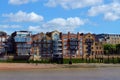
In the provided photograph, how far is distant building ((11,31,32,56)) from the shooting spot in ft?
456

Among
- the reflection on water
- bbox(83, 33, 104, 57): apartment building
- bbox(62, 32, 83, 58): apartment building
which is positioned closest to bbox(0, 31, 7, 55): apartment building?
bbox(62, 32, 83, 58): apartment building

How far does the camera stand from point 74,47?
497ft

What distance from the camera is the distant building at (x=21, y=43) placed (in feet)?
456

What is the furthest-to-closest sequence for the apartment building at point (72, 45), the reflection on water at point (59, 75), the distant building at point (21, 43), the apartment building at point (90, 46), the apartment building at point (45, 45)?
A: 1. the apartment building at point (90, 46)
2. the apartment building at point (72, 45)
3. the apartment building at point (45, 45)
4. the distant building at point (21, 43)
5. the reflection on water at point (59, 75)

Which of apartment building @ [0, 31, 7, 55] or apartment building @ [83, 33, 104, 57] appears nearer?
apartment building @ [0, 31, 7, 55]

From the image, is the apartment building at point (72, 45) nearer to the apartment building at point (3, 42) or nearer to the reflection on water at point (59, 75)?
the apartment building at point (3, 42)

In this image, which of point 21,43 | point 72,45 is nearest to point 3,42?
point 21,43

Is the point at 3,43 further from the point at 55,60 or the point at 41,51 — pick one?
the point at 55,60

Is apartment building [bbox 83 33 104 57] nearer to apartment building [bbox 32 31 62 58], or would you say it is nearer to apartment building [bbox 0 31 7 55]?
apartment building [bbox 32 31 62 58]

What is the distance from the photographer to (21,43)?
461 feet

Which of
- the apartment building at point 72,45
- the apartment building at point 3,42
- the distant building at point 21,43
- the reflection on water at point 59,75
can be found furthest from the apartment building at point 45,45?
the reflection on water at point 59,75

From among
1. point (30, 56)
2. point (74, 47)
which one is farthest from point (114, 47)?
point (30, 56)

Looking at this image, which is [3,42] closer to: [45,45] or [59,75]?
[45,45]

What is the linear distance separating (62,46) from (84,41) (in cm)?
1090
